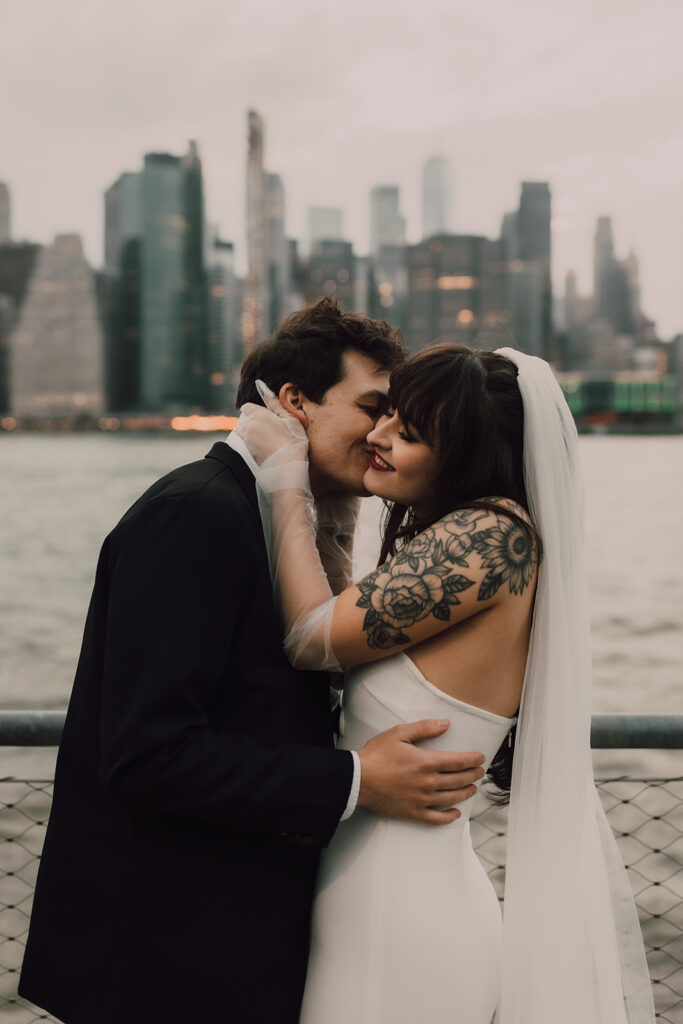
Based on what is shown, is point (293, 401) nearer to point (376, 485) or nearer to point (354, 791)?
point (376, 485)

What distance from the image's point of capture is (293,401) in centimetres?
251

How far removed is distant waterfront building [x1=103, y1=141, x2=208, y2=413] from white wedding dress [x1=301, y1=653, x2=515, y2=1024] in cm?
10876

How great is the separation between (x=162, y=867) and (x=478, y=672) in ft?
2.66

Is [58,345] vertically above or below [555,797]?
above

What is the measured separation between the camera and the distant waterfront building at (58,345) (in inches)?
4626

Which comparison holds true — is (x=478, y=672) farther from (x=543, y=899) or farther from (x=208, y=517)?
(x=208, y=517)

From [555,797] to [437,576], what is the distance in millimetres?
685

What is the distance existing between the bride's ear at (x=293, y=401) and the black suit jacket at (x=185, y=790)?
15.7 inches

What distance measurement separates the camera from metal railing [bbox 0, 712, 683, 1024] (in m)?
2.62

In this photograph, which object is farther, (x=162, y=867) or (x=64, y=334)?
(x=64, y=334)

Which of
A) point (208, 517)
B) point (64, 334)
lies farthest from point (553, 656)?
point (64, 334)

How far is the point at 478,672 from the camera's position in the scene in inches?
84.3

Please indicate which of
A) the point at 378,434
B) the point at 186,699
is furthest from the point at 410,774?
the point at 378,434

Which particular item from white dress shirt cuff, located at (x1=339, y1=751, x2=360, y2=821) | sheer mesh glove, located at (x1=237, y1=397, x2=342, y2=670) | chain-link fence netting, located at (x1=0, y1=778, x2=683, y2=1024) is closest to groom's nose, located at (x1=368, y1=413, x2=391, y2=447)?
sheer mesh glove, located at (x1=237, y1=397, x2=342, y2=670)
